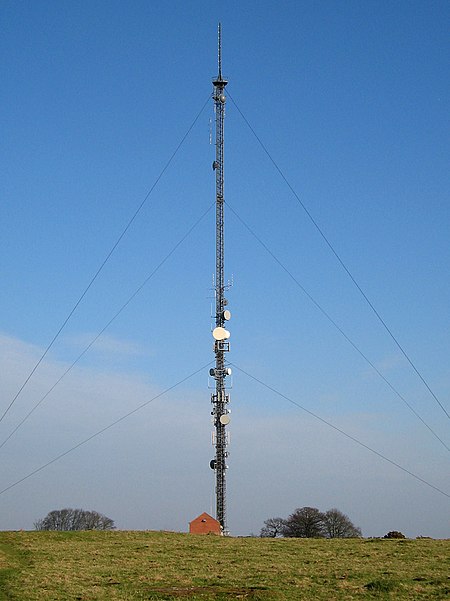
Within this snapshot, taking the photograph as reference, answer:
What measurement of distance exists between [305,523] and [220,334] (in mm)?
42738

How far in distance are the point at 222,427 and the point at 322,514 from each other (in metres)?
44.0

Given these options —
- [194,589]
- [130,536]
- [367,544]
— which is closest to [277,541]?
[367,544]

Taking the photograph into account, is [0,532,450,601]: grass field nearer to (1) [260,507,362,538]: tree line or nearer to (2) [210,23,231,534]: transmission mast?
(2) [210,23,231,534]: transmission mast

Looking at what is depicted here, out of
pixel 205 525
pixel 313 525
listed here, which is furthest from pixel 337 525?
pixel 205 525

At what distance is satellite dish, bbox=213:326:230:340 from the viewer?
169 feet

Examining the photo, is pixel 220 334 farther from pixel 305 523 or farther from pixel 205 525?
pixel 305 523

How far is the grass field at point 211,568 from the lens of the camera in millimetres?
24766

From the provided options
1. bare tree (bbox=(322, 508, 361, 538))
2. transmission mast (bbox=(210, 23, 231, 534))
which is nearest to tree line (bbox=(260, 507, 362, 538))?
bare tree (bbox=(322, 508, 361, 538))

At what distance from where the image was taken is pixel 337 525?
8875 centimetres

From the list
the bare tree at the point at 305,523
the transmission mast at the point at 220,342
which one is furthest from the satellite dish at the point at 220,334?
the bare tree at the point at 305,523

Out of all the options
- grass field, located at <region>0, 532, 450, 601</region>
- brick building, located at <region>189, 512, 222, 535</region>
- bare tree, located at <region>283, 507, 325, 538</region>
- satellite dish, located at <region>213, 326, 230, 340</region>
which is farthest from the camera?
bare tree, located at <region>283, 507, 325, 538</region>

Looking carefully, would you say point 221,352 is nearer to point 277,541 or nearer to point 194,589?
point 277,541

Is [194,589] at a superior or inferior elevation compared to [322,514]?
inferior

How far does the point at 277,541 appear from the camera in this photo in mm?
39469
